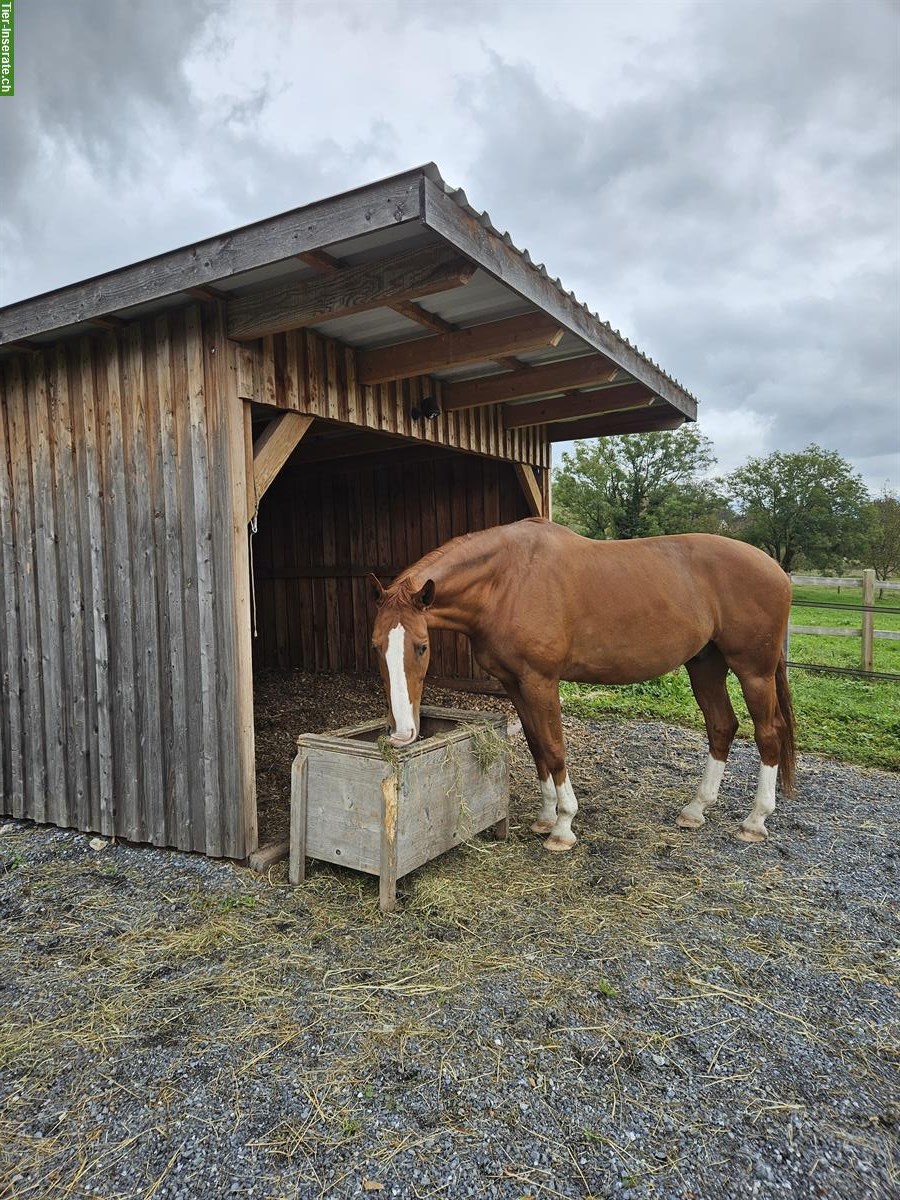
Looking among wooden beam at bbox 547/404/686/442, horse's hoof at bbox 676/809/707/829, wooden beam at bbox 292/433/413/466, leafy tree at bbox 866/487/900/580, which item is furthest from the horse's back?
leafy tree at bbox 866/487/900/580

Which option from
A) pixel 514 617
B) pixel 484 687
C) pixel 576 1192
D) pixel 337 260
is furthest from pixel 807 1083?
pixel 484 687

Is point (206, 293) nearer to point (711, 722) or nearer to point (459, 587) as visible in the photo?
point (459, 587)

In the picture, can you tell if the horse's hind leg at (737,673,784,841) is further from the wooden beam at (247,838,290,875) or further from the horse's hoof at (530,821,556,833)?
the wooden beam at (247,838,290,875)

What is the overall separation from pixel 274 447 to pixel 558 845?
2.56 metres

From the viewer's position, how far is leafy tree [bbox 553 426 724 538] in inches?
718

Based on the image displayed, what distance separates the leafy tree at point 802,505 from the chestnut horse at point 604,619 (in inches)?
632

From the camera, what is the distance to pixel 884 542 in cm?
1672

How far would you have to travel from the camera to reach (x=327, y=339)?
357cm

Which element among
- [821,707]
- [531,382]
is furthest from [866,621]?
[531,382]

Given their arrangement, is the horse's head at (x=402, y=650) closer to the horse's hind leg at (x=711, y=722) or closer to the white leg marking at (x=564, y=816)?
the white leg marking at (x=564, y=816)

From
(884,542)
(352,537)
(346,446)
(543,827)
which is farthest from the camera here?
(884,542)

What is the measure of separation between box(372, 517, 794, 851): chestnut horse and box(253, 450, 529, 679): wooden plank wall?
9.43 feet

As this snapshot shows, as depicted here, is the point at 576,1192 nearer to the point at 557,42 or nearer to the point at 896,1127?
the point at 896,1127

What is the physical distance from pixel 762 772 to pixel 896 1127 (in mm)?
2056
